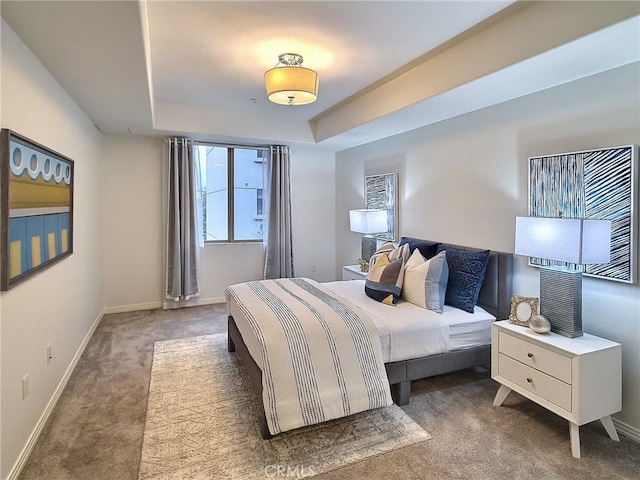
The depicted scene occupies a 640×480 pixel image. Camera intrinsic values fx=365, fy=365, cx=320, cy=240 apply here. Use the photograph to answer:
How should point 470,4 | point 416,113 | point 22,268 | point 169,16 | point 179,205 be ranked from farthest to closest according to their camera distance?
point 179,205 < point 416,113 < point 169,16 < point 470,4 < point 22,268

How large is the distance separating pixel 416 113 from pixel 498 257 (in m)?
1.52

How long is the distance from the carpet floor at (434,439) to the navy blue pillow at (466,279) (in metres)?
0.63

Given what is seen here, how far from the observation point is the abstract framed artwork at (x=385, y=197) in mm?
4523

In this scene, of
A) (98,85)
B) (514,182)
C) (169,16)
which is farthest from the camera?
(514,182)

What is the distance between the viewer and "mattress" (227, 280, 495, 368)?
2.55 m

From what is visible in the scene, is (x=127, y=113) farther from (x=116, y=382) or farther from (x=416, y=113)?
(x=416, y=113)

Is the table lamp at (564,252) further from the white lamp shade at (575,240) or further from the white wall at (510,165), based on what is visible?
the white wall at (510,165)

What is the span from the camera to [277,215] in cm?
543

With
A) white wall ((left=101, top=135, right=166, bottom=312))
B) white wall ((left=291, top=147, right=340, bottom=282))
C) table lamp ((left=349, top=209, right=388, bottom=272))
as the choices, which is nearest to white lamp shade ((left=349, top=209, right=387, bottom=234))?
table lamp ((left=349, top=209, right=388, bottom=272))

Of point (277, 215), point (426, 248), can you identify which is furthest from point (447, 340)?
point (277, 215)

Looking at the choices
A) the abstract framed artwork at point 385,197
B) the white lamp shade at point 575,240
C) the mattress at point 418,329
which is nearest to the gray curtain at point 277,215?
the abstract framed artwork at point 385,197

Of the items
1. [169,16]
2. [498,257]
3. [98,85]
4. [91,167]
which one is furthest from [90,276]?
[498,257]

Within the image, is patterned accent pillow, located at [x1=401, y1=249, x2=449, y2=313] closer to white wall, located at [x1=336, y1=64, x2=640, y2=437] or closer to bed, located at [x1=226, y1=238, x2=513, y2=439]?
bed, located at [x1=226, y1=238, x2=513, y2=439]

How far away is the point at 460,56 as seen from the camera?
2.68 meters
